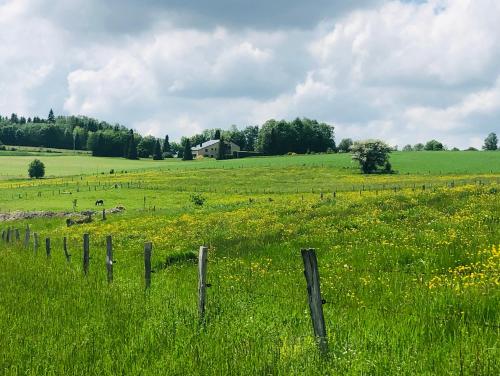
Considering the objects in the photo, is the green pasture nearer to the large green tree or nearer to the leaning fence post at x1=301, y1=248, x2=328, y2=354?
the large green tree

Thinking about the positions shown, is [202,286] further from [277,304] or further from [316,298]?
[316,298]

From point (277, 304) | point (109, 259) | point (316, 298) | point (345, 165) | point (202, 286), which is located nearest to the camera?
point (316, 298)

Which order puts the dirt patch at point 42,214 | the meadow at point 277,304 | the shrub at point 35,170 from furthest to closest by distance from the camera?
the shrub at point 35,170 < the dirt patch at point 42,214 < the meadow at point 277,304

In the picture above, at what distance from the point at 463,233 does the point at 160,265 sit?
10.9 m

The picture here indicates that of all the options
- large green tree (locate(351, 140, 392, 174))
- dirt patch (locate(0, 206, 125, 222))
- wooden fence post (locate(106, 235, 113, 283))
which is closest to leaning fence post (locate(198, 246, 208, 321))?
wooden fence post (locate(106, 235, 113, 283))

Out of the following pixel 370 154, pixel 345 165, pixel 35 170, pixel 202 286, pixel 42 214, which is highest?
pixel 370 154

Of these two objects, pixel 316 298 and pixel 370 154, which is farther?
pixel 370 154

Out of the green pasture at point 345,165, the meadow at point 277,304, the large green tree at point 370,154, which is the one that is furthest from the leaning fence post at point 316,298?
the large green tree at point 370,154

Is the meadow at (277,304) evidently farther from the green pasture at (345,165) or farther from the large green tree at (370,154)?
the green pasture at (345,165)

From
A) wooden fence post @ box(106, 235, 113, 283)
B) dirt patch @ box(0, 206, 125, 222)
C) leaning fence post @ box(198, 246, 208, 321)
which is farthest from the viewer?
dirt patch @ box(0, 206, 125, 222)

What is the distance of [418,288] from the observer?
391 inches

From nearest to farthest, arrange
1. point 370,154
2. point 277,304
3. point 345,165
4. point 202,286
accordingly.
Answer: point 202,286 → point 277,304 → point 370,154 → point 345,165

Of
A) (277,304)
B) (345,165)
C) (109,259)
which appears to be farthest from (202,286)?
(345,165)

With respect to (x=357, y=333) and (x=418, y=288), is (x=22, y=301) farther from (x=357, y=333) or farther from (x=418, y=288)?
(x=418, y=288)
